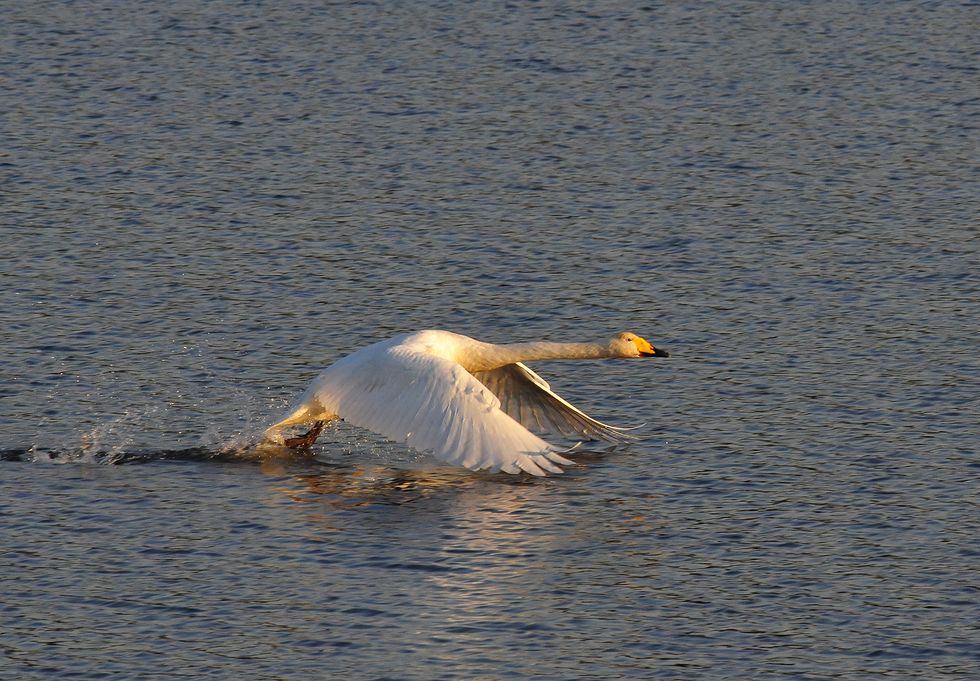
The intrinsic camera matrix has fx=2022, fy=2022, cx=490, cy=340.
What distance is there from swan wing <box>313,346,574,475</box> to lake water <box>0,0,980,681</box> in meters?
0.52

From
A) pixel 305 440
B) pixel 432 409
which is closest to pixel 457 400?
pixel 432 409

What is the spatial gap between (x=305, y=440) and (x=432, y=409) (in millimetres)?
2164

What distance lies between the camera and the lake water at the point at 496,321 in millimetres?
14133

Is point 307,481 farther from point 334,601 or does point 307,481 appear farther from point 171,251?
point 171,251

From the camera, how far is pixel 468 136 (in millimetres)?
28328

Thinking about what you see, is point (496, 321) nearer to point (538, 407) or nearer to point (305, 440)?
point (538, 407)

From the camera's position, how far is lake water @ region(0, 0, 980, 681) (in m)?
14.1

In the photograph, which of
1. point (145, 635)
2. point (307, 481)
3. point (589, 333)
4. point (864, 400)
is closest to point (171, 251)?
point (589, 333)

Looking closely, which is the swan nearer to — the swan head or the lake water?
the swan head

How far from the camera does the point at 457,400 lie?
1659 centimetres

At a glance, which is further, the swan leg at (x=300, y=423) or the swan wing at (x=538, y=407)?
the swan wing at (x=538, y=407)

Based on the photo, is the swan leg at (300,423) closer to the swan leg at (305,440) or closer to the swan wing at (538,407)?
the swan leg at (305,440)

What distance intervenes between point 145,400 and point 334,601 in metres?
5.44

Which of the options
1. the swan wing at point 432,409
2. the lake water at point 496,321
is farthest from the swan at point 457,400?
the lake water at point 496,321
